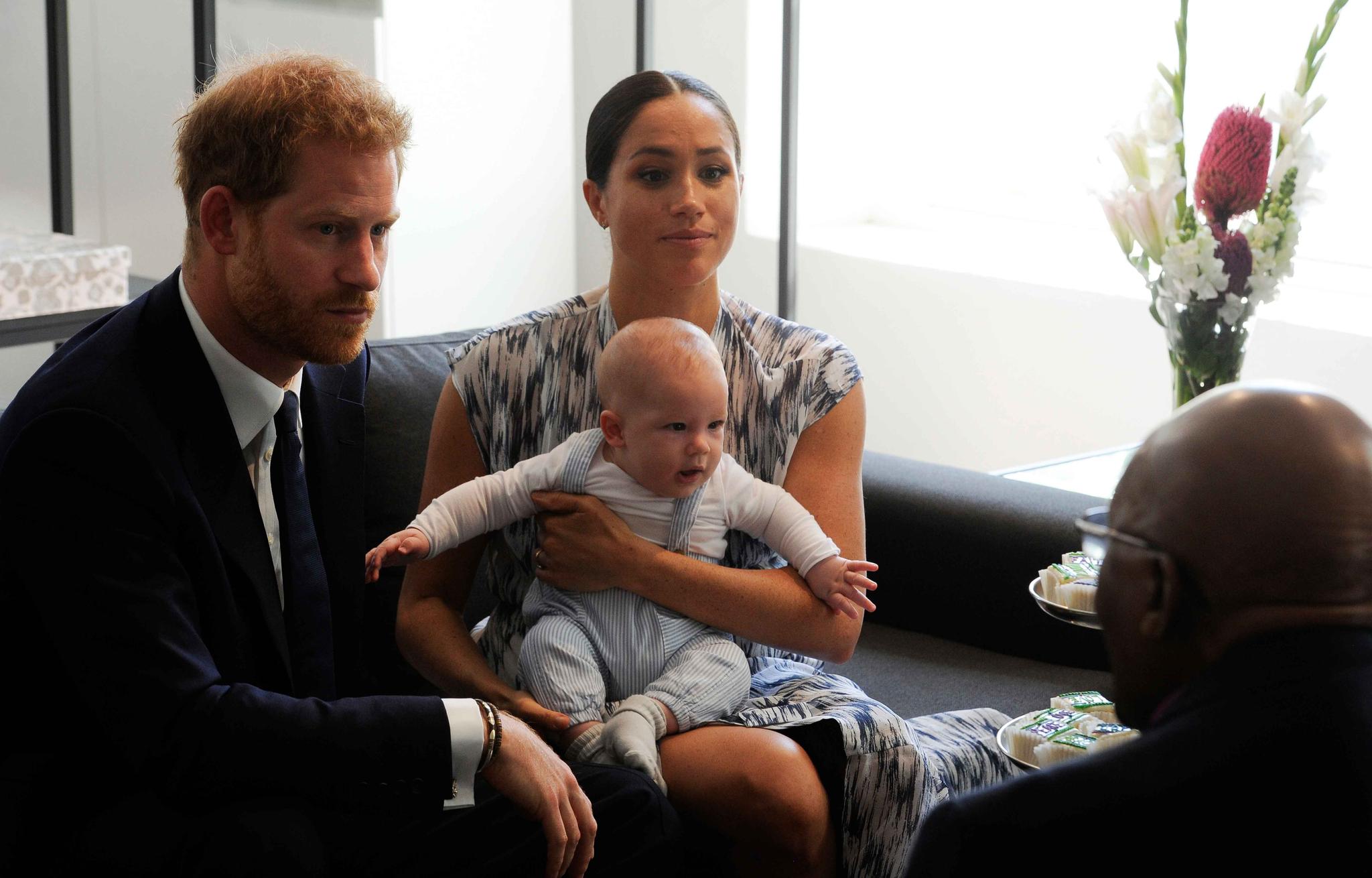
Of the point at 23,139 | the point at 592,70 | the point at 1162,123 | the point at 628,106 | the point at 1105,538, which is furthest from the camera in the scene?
the point at 592,70

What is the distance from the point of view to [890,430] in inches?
192

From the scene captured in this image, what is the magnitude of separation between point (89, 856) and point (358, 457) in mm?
651

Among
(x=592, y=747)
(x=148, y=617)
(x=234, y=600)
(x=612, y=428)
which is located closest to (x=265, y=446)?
(x=234, y=600)

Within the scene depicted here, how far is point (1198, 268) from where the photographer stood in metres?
2.36

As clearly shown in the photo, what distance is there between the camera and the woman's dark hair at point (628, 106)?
2152mm

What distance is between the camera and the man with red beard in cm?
166

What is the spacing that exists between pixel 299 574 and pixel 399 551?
0.44 feet

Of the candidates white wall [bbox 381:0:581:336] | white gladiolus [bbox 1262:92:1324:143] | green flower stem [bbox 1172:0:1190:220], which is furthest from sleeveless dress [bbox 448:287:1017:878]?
white wall [bbox 381:0:581:336]

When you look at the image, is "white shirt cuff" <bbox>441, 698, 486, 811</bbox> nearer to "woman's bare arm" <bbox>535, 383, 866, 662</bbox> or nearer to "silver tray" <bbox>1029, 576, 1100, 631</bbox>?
"woman's bare arm" <bbox>535, 383, 866, 662</bbox>

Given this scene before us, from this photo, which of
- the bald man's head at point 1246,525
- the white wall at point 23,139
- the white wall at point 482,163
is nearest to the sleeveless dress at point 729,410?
the bald man's head at point 1246,525

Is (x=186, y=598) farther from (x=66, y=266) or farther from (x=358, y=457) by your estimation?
(x=66, y=266)

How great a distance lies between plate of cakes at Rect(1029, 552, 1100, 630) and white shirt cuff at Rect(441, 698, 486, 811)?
2.57 feet

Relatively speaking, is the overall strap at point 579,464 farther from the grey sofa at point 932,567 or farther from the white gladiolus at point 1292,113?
the white gladiolus at point 1292,113

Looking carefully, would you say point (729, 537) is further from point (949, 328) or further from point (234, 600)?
point (949, 328)
